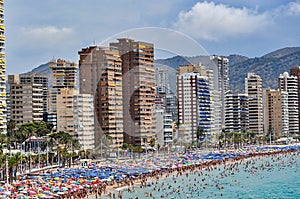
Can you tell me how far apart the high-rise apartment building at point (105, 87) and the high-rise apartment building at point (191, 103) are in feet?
70.2

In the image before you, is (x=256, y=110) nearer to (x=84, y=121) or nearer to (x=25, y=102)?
(x=84, y=121)

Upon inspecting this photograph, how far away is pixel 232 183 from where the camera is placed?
55.7 m

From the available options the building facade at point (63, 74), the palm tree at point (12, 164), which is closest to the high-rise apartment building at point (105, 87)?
the palm tree at point (12, 164)

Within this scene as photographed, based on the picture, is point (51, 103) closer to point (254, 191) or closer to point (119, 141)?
point (119, 141)

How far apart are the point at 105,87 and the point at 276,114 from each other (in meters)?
65.2

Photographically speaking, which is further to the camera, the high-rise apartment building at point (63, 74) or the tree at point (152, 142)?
the high-rise apartment building at point (63, 74)

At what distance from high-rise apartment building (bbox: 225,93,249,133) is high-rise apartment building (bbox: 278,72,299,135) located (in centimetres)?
1752

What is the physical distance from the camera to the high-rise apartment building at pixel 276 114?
445 ft

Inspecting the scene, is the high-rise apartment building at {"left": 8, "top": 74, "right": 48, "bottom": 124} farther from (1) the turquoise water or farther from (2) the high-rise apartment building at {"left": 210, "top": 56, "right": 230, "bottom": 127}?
(2) the high-rise apartment building at {"left": 210, "top": 56, "right": 230, "bottom": 127}

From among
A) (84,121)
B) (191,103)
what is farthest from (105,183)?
(191,103)

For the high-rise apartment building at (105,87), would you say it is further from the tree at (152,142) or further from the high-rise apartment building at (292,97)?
the high-rise apartment building at (292,97)

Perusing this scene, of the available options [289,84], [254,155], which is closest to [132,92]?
[254,155]

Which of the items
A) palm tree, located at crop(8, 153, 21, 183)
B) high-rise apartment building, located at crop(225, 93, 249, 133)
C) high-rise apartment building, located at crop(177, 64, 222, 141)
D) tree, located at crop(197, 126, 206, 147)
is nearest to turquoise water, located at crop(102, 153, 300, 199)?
palm tree, located at crop(8, 153, 21, 183)

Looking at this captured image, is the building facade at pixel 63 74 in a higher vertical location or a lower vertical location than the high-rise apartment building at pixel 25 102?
higher
